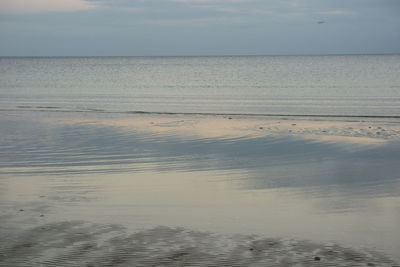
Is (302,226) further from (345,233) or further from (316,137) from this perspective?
(316,137)

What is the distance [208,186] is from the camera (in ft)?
32.3

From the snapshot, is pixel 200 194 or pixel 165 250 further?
pixel 200 194

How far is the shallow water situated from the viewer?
742cm

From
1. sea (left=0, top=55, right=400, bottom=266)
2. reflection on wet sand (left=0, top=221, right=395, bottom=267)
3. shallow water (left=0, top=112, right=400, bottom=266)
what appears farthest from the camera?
shallow water (left=0, top=112, right=400, bottom=266)

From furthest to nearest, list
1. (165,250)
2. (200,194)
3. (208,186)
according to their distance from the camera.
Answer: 1. (208,186)
2. (200,194)
3. (165,250)

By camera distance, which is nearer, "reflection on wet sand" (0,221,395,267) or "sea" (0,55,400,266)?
"reflection on wet sand" (0,221,395,267)

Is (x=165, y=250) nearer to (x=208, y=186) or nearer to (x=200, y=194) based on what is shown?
(x=200, y=194)

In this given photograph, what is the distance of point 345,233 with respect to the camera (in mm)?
7004

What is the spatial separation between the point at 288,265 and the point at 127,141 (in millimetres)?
10298

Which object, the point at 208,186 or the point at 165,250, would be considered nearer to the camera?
the point at 165,250

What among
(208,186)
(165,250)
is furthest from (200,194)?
(165,250)

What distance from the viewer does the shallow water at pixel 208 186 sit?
7.42m

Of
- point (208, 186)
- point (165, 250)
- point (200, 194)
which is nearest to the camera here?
point (165, 250)

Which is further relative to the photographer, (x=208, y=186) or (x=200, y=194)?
(x=208, y=186)
